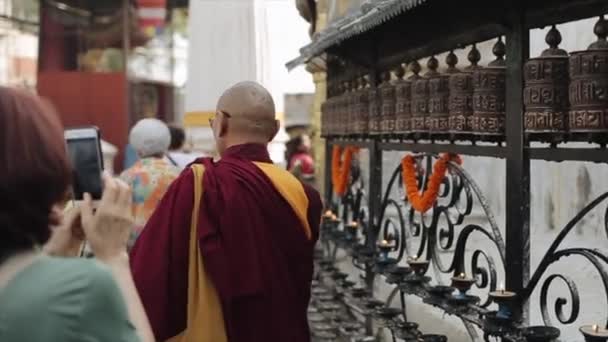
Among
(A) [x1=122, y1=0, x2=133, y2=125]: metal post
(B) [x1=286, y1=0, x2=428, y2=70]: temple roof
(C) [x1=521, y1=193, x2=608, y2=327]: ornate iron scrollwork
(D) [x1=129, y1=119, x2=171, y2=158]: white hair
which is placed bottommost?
(C) [x1=521, y1=193, x2=608, y2=327]: ornate iron scrollwork

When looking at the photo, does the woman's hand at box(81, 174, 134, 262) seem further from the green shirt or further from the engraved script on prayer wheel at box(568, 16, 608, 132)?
the engraved script on prayer wheel at box(568, 16, 608, 132)

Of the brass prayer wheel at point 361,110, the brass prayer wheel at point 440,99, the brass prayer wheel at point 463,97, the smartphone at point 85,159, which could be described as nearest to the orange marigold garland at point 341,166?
the brass prayer wheel at point 361,110

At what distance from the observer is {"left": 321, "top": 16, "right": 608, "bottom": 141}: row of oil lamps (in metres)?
2.82

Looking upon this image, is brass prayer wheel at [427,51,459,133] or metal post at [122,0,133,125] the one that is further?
metal post at [122,0,133,125]

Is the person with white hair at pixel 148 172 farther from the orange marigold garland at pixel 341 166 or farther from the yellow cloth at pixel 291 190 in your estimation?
the yellow cloth at pixel 291 190

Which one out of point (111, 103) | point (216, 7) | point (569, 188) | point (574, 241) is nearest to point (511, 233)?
point (216, 7)

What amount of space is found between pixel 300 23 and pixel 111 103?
22.9 ft

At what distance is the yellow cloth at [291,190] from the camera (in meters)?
3.28

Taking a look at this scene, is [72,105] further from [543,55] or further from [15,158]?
[15,158]

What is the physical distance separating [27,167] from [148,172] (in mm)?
3788

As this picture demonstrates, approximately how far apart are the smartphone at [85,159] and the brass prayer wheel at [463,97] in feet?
6.33

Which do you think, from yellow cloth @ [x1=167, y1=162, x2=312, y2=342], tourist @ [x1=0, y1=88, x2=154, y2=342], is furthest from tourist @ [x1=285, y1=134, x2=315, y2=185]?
tourist @ [x1=0, y1=88, x2=154, y2=342]

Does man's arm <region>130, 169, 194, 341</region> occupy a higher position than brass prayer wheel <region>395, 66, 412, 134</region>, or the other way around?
brass prayer wheel <region>395, 66, 412, 134</region>

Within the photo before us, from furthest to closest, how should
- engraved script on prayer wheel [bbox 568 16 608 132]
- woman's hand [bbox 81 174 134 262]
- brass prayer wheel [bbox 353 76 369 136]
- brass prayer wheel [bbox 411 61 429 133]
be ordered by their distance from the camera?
1. brass prayer wheel [bbox 353 76 369 136]
2. brass prayer wheel [bbox 411 61 429 133]
3. engraved script on prayer wheel [bbox 568 16 608 132]
4. woman's hand [bbox 81 174 134 262]
